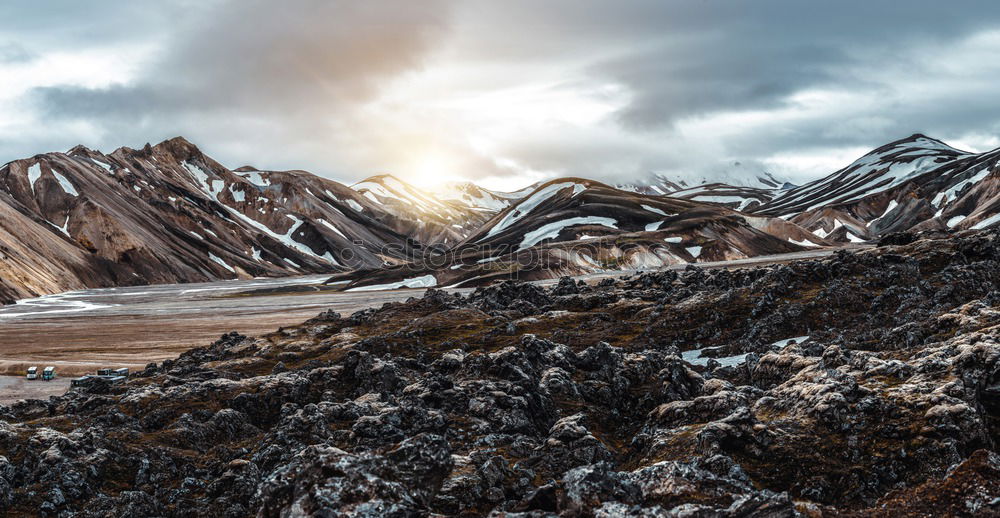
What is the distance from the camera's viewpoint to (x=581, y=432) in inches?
1009

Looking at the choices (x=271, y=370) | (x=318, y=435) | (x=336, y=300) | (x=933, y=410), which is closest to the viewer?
(x=933, y=410)

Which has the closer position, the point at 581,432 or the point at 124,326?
the point at 581,432

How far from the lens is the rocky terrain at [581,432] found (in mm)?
16625

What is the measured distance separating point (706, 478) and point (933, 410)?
468 inches

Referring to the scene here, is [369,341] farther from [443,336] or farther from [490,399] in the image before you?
[490,399]

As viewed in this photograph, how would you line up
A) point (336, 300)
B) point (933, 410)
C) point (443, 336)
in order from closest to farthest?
point (933, 410), point (443, 336), point (336, 300)

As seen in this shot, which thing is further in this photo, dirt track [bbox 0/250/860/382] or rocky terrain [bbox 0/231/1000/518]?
dirt track [bbox 0/250/860/382]

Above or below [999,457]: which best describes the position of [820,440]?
below

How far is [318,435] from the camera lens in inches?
1152

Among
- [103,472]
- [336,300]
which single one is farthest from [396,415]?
[336,300]

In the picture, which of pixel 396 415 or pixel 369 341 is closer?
pixel 396 415

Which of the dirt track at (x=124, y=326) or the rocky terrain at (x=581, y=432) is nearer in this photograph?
the rocky terrain at (x=581, y=432)

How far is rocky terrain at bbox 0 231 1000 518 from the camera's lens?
16625 millimetres

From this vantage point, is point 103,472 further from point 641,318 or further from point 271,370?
point 641,318
